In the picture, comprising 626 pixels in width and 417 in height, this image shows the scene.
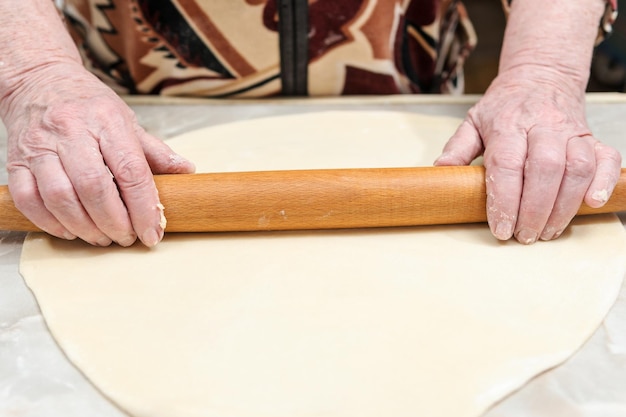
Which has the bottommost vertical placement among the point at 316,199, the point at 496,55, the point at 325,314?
Answer: the point at 496,55

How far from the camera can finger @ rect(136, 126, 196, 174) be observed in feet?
4.03

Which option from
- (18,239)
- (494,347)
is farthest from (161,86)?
(494,347)

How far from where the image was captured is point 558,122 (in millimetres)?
1209

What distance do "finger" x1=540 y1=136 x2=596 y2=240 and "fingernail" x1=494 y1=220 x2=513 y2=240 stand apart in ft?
0.26

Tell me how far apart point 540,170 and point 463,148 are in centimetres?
22

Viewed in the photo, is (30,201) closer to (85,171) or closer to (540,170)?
(85,171)

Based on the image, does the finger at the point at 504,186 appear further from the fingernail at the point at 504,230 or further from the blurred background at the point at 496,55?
the blurred background at the point at 496,55

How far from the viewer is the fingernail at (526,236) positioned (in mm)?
1155

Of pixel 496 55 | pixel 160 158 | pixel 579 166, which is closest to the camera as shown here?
pixel 579 166

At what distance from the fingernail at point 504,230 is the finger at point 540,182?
0.02 metres

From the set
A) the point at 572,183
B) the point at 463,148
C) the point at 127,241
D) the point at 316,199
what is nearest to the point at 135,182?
the point at 127,241

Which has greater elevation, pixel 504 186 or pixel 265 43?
pixel 265 43

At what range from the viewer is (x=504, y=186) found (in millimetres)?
1128

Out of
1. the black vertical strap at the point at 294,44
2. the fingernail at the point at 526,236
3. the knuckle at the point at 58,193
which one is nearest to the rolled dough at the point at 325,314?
the fingernail at the point at 526,236
